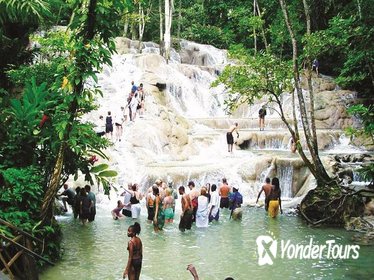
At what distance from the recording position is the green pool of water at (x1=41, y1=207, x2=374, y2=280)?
376 inches

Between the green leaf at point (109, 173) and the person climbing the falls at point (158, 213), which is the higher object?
the green leaf at point (109, 173)

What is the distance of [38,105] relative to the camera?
9.29 metres

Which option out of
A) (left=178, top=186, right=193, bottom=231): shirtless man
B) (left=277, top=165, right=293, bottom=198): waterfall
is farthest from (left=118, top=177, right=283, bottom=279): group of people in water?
(left=277, top=165, right=293, bottom=198): waterfall

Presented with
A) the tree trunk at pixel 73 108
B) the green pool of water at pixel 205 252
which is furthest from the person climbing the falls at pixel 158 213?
the tree trunk at pixel 73 108

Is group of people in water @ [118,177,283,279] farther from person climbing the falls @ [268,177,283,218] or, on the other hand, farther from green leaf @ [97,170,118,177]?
green leaf @ [97,170,118,177]

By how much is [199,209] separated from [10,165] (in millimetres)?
5835

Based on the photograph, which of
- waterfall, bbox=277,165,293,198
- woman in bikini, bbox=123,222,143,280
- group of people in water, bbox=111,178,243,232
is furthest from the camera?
waterfall, bbox=277,165,293,198

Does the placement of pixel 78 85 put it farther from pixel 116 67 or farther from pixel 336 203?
pixel 116 67

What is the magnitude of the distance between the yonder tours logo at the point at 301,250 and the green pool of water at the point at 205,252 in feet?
0.42

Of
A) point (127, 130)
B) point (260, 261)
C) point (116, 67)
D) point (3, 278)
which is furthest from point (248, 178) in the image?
point (116, 67)

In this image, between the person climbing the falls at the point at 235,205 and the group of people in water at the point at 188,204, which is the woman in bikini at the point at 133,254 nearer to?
the group of people in water at the point at 188,204

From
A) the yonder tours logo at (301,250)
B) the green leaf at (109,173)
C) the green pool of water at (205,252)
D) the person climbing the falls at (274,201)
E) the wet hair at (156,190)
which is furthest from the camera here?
the person climbing the falls at (274,201)

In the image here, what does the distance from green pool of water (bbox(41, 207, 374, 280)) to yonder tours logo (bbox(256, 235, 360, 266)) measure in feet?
0.42

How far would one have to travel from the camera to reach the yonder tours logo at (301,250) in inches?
438
